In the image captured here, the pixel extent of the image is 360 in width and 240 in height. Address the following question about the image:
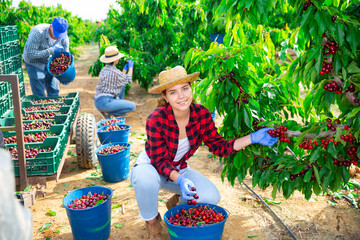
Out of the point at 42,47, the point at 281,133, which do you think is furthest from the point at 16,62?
the point at 281,133

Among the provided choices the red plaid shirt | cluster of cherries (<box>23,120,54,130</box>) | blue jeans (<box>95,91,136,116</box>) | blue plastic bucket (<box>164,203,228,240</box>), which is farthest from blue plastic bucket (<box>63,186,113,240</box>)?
blue jeans (<box>95,91,136,116</box>)

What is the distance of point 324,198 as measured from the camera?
372 cm

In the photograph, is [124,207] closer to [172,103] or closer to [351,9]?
[172,103]

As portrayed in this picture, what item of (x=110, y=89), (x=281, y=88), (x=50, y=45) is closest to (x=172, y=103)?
(x=281, y=88)

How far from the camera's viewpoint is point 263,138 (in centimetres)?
256

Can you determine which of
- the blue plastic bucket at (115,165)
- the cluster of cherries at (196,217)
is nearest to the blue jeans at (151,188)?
the cluster of cherries at (196,217)

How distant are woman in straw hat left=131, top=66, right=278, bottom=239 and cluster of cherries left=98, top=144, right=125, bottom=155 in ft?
4.29

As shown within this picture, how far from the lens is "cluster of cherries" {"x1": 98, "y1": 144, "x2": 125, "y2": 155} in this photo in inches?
170

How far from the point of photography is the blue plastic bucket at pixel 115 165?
4.18 m

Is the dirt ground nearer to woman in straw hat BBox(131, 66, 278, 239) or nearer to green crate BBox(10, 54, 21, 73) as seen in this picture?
woman in straw hat BBox(131, 66, 278, 239)

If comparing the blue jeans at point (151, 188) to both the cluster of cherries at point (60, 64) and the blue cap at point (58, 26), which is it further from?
the blue cap at point (58, 26)

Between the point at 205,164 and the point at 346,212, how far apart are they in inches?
80.2

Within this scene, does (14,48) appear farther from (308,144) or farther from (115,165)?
(308,144)

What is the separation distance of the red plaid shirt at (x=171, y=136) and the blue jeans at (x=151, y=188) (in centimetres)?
10
